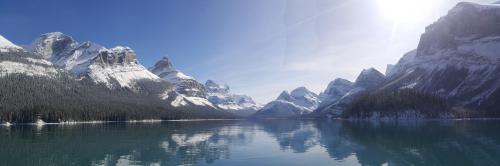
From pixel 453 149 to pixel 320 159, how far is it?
3179cm

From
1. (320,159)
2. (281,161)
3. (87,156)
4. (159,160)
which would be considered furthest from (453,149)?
(87,156)

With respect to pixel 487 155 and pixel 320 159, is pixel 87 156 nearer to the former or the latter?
pixel 320 159

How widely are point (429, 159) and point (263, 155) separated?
2853 cm

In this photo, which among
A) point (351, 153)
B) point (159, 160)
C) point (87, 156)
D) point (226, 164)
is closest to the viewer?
point (226, 164)

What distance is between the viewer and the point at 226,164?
209ft

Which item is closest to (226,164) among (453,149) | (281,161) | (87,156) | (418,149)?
(281,161)

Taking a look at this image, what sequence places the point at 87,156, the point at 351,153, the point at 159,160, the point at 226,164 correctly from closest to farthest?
the point at 226,164
the point at 159,160
the point at 87,156
the point at 351,153

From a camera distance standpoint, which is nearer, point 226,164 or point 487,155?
point 226,164

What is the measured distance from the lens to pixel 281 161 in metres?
67.3

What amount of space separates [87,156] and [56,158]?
513cm

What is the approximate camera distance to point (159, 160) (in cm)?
6806

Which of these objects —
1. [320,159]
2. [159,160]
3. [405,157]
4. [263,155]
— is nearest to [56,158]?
[159,160]

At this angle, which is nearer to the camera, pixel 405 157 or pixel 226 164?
pixel 226 164

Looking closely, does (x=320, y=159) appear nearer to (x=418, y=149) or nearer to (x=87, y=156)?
(x=418, y=149)
